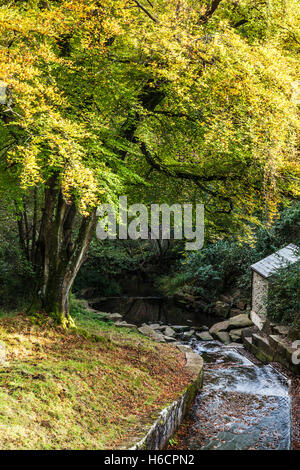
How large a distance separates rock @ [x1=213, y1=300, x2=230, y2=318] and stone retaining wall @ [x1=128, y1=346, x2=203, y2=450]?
27.5 feet

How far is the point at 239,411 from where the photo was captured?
6.53 m

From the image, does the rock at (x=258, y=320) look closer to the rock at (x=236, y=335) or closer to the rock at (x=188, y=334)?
the rock at (x=236, y=335)

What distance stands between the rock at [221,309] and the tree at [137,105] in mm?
7618

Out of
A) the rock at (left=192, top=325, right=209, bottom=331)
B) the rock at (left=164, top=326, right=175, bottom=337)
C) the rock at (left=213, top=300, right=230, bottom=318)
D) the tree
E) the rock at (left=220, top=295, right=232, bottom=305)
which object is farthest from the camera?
the rock at (left=220, top=295, right=232, bottom=305)

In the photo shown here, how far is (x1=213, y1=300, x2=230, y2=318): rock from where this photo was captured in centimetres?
1568

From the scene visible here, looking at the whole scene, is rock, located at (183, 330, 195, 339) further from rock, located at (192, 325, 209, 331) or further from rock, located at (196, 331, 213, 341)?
rock, located at (192, 325, 209, 331)

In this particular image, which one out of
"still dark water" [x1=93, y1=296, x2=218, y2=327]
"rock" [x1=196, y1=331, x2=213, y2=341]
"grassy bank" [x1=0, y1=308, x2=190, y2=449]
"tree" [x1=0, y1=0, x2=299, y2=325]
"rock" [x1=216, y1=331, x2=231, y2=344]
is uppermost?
"tree" [x1=0, y1=0, x2=299, y2=325]

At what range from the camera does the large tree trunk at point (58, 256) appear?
24.8 ft

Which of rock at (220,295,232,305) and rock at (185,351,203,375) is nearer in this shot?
rock at (185,351,203,375)

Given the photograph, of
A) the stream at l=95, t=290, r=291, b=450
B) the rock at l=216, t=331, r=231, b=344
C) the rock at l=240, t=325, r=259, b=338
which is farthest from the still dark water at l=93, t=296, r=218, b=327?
the stream at l=95, t=290, r=291, b=450

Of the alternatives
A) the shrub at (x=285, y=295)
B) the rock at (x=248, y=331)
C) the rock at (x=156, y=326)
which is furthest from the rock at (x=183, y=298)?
the shrub at (x=285, y=295)

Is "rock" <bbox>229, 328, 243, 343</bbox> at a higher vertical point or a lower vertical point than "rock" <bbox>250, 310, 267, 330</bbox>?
lower

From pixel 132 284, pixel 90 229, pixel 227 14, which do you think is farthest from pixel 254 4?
pixel 132 284

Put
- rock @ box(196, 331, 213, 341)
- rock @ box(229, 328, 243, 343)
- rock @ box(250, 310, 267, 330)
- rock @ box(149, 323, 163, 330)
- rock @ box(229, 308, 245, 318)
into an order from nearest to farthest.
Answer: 1. rock @ box(250, 310, 267, 330)
2. rock @ box(229, 328, 243, 343)
3. rock @ box(196, 331, 213, 341)
4. rock @ box(149, 323, 163, 330)
5. rock @ box(229, 308, 245, 318)
